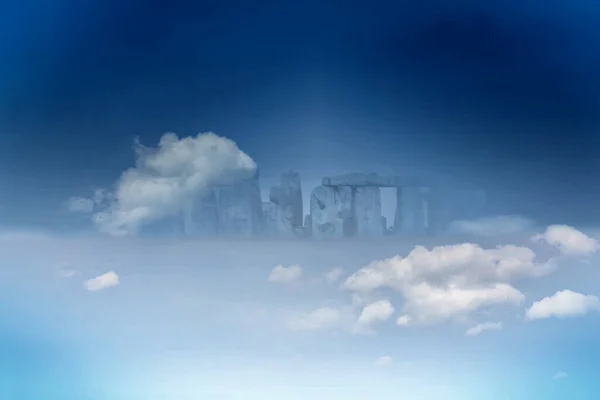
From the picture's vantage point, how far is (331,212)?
3.68 m

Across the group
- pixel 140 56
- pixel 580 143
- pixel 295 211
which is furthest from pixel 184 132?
pixel 580 143

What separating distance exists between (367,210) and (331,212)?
18cm

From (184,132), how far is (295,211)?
70cm

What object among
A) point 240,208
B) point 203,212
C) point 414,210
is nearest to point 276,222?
point 240,208

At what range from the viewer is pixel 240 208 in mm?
3674

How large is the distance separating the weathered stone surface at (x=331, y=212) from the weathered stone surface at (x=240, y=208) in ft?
0.92

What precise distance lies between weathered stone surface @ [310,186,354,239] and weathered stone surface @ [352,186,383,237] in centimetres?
3

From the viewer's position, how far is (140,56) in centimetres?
371

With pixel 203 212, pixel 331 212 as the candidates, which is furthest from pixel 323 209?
pixel 203 212

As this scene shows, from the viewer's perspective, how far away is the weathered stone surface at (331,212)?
3660 millimetres

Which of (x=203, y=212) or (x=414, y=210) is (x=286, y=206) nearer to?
(x=203, y=212)

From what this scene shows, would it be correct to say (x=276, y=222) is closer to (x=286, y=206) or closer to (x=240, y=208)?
(x=286, y=206)

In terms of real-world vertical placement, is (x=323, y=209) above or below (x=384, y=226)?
above

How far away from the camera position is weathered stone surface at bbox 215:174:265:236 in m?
3.67
